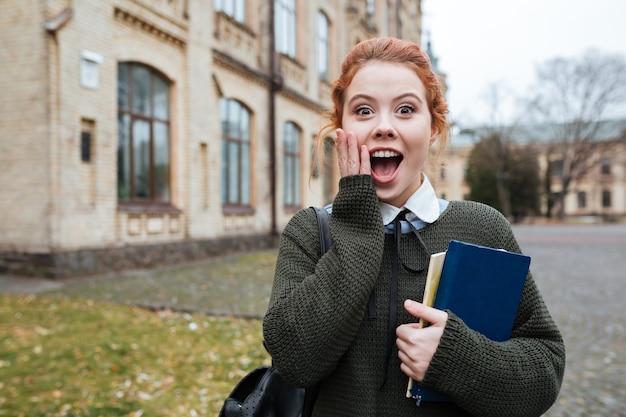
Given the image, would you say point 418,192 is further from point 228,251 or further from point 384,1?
point 384,1

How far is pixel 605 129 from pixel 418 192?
62.8 meters

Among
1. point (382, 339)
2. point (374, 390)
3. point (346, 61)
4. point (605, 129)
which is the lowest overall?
point (374, 390)

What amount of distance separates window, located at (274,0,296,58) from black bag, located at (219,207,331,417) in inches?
631

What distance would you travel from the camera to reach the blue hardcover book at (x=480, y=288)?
124 centimetres

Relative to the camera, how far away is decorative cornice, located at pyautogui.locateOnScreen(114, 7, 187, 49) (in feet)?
33.4

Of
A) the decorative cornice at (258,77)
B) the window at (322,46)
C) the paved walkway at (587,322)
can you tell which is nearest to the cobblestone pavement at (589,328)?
the paved walkway at (587,322)

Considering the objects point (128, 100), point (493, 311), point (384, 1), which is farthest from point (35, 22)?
point (384, 1)

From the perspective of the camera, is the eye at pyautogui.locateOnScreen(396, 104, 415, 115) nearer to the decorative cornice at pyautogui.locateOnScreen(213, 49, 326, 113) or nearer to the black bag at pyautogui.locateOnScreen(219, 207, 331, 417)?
the black bag at pyautogui.locateOnScreen(219, 207, 331, 417)

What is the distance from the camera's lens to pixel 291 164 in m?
18.3

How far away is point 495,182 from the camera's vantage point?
50.5 meters

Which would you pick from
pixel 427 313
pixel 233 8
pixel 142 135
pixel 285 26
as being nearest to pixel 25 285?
pixel 142 135

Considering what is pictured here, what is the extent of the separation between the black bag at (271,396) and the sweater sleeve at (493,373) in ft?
1.31

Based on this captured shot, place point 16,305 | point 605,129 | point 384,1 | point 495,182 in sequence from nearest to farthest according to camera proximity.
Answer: point 16,305, point 384,1, point 495,182, point 605,129

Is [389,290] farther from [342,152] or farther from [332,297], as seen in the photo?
[342,152]
